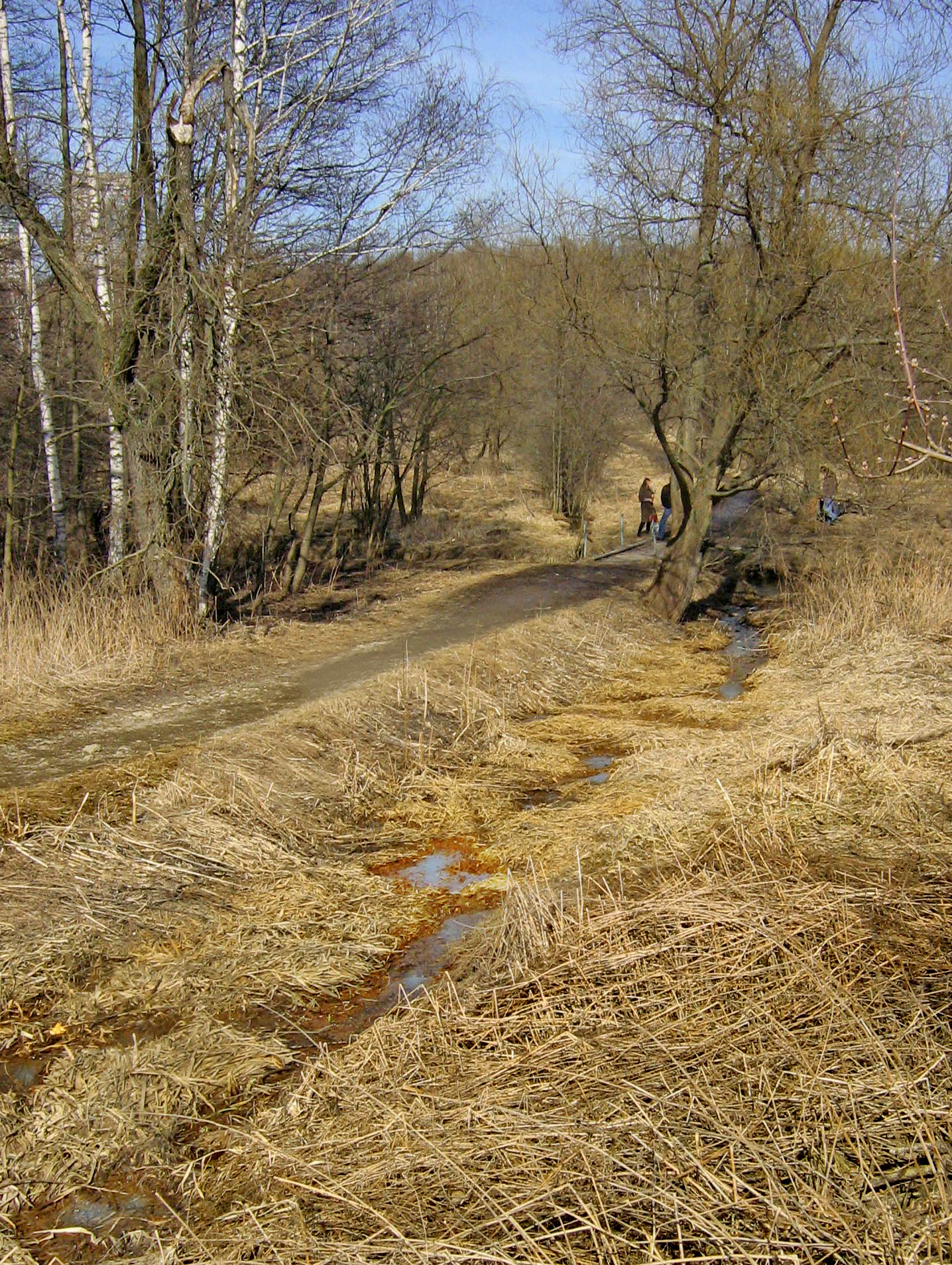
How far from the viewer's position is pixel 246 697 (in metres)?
9.94

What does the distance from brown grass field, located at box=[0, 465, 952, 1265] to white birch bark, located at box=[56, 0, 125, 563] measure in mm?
3075

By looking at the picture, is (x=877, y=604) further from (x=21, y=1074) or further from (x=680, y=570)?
(x=21, y=1074)

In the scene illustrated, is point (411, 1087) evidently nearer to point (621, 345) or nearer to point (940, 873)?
point (940, 873)

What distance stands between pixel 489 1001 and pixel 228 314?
8.29 metres

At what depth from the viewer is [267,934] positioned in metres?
6.11

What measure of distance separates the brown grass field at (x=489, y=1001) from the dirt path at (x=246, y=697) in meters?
0.55

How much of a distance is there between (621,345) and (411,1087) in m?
11.1

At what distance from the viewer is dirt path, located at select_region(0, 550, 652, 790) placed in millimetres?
8180

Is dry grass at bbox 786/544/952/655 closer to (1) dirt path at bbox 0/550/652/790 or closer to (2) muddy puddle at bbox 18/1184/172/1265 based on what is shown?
(1) dirt path at bbox 0/550/652/790

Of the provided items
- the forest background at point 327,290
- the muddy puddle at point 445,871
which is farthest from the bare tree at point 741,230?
the muddy puddle at point 445,871

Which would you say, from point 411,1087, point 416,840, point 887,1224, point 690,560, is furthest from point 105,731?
point 690,560

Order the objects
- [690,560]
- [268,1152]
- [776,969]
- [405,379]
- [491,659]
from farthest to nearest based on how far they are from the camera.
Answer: [405,379]
[690,560]
[491,659]
[776,969]
[268,1152]

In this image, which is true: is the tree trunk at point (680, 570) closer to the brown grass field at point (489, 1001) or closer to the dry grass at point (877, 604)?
the dry grass at point (877, 604)

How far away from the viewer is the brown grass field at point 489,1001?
3.58 metres
